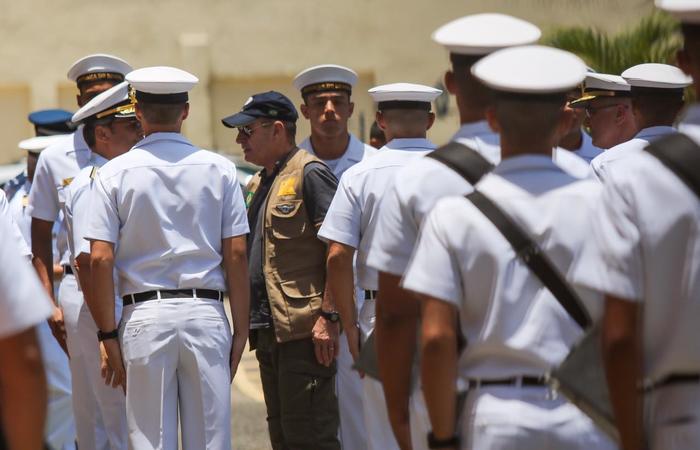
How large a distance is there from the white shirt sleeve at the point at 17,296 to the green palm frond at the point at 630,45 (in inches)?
562

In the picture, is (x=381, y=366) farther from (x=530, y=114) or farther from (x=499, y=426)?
(x=530, y=114)

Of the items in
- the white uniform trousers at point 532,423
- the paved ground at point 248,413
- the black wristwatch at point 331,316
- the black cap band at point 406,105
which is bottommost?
the paved ground at point 248,413

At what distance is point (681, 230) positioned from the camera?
151 inches

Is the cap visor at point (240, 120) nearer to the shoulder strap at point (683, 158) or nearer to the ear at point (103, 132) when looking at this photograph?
the ear at point (103, 132)

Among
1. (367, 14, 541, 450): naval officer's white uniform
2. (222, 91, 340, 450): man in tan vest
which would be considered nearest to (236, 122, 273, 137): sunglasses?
(222, 91, 340, 450): man in tan vest

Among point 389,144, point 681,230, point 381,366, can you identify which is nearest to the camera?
point 681,230

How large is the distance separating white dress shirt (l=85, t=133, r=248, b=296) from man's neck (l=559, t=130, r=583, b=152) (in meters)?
2.38

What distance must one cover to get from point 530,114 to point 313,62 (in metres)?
22.9

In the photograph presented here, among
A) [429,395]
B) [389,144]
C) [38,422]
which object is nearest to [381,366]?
[429,395]

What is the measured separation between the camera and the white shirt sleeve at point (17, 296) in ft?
10.8

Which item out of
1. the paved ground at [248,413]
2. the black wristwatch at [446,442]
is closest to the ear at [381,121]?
the paved ground at [248,413]

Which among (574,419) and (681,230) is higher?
(681,230)

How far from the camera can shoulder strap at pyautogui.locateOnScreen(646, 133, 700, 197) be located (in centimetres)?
380

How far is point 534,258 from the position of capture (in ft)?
13.2
